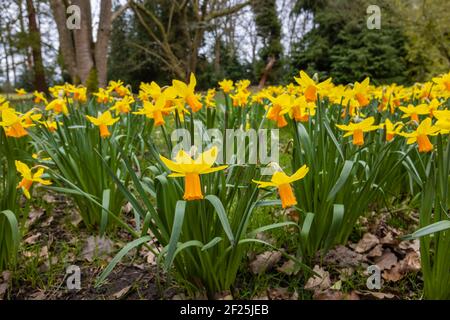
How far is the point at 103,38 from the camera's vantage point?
7.96 meters

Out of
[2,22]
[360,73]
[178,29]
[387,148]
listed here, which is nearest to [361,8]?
[360,73]

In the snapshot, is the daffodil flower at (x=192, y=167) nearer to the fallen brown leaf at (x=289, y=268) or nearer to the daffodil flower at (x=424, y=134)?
the fallen brown leaf at (x=289, y=268)

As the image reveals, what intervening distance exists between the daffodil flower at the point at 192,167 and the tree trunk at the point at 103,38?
7.49 meters

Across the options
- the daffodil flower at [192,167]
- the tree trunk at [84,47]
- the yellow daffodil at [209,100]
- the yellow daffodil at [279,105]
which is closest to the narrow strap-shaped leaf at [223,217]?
the daffodil flower at [192,167]

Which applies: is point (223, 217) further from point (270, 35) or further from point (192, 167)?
point (270, 35)

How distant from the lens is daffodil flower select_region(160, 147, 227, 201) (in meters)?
0.92

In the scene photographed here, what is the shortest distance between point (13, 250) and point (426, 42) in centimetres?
1280

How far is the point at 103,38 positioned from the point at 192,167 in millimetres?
7995

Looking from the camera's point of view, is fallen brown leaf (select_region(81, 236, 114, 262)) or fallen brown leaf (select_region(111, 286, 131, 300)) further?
fallen brown leaf (select_region(81, 236, 114, 262))

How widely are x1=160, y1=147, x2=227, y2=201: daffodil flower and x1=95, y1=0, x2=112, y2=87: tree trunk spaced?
7.49 meters

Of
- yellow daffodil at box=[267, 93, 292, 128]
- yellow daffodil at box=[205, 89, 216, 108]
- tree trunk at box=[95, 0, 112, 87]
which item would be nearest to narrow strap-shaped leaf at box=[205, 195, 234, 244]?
yellow daffodil at box=[267, 93, 292, 128]

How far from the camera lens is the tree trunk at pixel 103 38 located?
7659 millimetres

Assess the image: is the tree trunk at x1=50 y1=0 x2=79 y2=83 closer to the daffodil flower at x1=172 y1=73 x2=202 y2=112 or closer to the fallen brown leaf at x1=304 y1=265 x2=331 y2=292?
the daffodil flower at x1=172 y1=73 x2=202 y2=112
